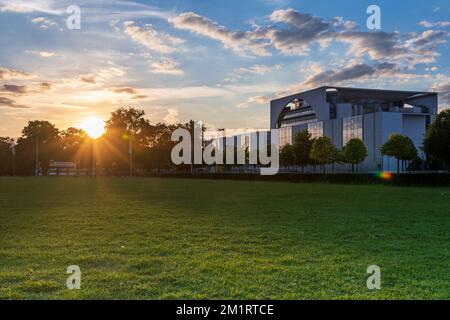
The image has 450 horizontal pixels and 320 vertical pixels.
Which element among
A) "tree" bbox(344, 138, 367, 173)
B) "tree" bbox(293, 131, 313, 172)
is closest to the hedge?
"tree" bbox(293, 131, 313, 172)

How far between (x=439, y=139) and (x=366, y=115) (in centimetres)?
3843

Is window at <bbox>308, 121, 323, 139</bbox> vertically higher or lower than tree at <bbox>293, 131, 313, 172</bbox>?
higher

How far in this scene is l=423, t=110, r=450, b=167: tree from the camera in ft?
144

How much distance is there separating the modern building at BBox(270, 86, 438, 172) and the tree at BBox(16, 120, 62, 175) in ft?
174

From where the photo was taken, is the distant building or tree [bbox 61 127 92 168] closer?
the distant building

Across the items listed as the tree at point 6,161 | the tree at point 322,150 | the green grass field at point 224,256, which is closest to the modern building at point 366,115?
the tree at point 322,150

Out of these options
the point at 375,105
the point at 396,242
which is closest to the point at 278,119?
the point at 375,105

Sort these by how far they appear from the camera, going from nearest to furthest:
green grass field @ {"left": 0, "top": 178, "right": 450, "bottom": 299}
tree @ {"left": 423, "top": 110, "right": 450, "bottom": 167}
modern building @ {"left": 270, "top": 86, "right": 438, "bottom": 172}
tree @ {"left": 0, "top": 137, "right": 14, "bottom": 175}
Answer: green grass field @ {"left": 0, "top": 178, "right": 450, "bottom": 299}, tree @ {"left": 423, "top": 110, "right": 450, "bottom": 167}, modern building @ {"left": 270, "top": 86, "right": 438, "bottom": 172}, tree @ {"left": 0, "top": 137, "right": 14, "bottom": 175}

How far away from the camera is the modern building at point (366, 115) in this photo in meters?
79.9

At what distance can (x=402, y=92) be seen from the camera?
93.3 metres

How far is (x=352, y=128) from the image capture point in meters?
84.4

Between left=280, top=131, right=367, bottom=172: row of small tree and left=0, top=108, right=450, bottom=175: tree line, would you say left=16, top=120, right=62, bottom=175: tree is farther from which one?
left=280, top=131, right=367, bottom=172: row of small tree

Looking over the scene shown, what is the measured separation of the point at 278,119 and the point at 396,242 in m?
100

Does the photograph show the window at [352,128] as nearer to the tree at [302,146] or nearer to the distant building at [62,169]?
the tree at [302,146]
